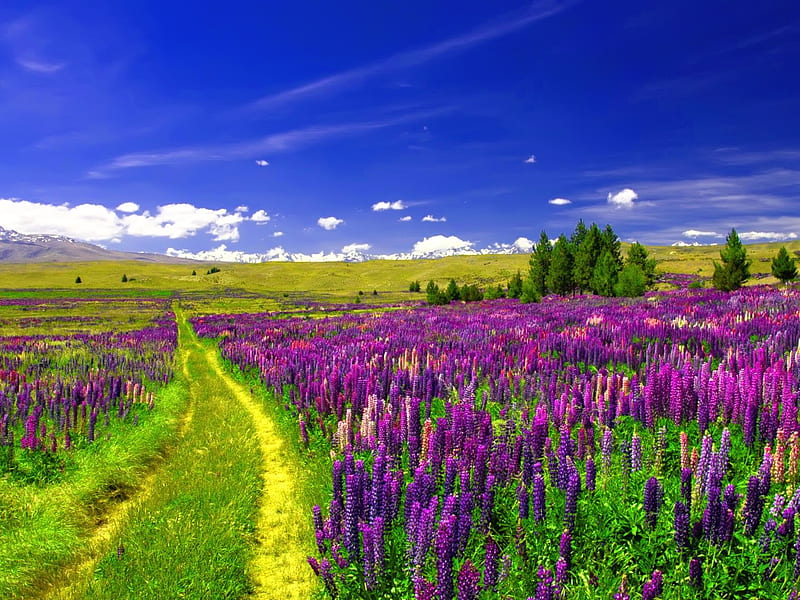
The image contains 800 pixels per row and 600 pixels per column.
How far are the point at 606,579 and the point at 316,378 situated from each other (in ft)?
25.7

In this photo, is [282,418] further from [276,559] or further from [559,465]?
[559,465]

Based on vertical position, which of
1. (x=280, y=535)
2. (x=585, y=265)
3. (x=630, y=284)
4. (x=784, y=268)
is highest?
(x=585, y=265)

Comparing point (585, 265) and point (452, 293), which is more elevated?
point (585, 265)

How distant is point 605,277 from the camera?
44.8m

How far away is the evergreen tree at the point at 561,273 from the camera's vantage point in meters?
52.0

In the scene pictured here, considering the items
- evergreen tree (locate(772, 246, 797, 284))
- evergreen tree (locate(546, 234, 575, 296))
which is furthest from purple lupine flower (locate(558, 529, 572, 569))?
evergreen tree (locate(546, 234, 575, 296))

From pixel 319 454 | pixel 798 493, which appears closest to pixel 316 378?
pixel 319 454

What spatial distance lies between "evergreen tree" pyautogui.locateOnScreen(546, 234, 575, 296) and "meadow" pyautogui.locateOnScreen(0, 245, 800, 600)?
41.1 metres

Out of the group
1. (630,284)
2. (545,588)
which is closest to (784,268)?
(630,284)

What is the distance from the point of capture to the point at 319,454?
7.36m

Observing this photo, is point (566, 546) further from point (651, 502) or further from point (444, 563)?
point (444, 563)

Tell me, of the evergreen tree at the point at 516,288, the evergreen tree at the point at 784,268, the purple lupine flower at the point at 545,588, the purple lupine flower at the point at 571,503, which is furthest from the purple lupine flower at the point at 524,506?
the evergreen tree at the point at 516,288

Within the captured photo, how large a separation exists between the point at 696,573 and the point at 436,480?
241 cm

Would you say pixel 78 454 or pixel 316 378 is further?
pixel 316 378
